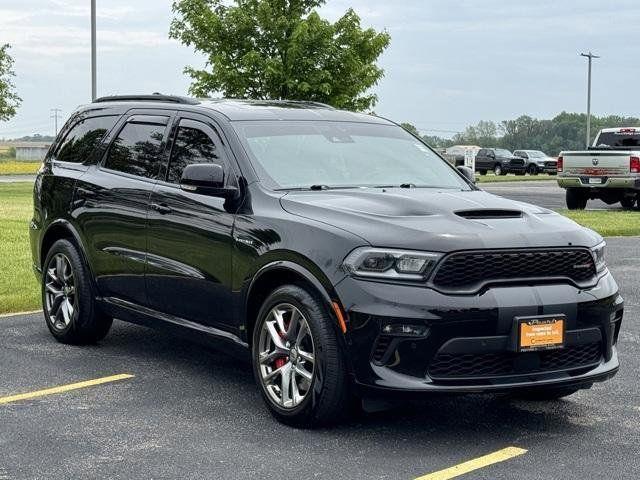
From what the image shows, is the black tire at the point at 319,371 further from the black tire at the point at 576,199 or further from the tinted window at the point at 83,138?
the black tire at the point at 576,199

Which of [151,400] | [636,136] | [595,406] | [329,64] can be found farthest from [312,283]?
[329,64]

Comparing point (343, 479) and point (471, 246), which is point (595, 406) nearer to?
point (471, 246)

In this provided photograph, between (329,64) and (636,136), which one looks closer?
(636,136)

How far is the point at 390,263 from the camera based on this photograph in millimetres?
5125

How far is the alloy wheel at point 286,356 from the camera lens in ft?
17.9

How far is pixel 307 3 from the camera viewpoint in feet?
109

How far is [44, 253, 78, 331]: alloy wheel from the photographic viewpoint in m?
7.73

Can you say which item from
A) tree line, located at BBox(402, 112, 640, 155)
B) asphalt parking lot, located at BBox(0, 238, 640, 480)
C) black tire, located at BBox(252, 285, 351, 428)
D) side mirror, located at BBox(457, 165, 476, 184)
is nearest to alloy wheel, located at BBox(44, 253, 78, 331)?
asphalt parking lot, located at BBox(0, 238, 640, 480)

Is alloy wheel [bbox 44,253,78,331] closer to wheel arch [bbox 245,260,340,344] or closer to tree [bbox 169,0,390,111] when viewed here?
wheel arch [bbox 245,260,340,344]

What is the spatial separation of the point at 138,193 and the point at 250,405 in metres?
1.76

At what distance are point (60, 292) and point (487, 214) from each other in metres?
3.68

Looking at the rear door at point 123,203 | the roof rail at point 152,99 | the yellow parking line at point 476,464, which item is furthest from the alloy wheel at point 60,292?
the yellow parking line at point 476,464

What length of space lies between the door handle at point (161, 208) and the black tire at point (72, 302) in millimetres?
1135

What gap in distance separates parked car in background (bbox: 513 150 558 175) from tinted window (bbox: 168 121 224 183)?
187ft
